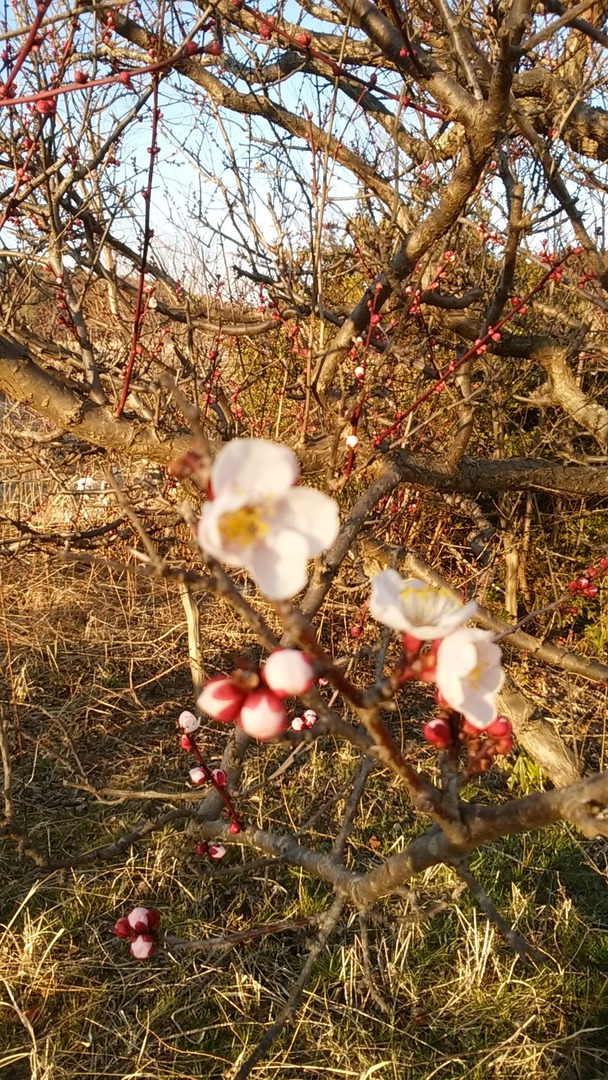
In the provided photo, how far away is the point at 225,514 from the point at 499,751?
1.66ft

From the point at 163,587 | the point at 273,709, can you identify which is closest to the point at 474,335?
the point at 163,587

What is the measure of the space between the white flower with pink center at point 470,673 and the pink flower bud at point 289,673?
0.14 metres

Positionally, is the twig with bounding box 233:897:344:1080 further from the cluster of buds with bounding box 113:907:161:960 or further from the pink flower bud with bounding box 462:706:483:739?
the pink flower bud with bounding box 462:706:483:739

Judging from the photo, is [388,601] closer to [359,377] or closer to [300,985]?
[300,985]

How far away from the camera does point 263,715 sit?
1.87 ft

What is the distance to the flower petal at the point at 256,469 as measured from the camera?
0.51m

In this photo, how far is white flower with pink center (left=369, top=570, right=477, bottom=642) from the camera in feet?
1.99

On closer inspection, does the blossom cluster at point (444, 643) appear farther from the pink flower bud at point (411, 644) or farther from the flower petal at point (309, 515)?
the flower petal at point (309, 515)

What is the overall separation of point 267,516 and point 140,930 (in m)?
1.12

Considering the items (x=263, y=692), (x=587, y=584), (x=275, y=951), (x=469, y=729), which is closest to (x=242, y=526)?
(x=263, y=692)

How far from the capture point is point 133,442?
2682 mm

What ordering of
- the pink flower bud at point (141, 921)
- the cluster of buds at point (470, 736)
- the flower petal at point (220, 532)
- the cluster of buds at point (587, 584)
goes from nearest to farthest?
the flower petal at point (220, 532), the cluster of buds at point (470, 736), the pink flower bud at point (141, 921), the cluster of buds at point (587, 584)

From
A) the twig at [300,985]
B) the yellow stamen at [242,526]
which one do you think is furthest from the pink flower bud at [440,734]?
the twig at [300,985]

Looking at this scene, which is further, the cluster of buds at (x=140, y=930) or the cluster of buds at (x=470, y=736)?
the cluster of buds at (x=140, y=930)
